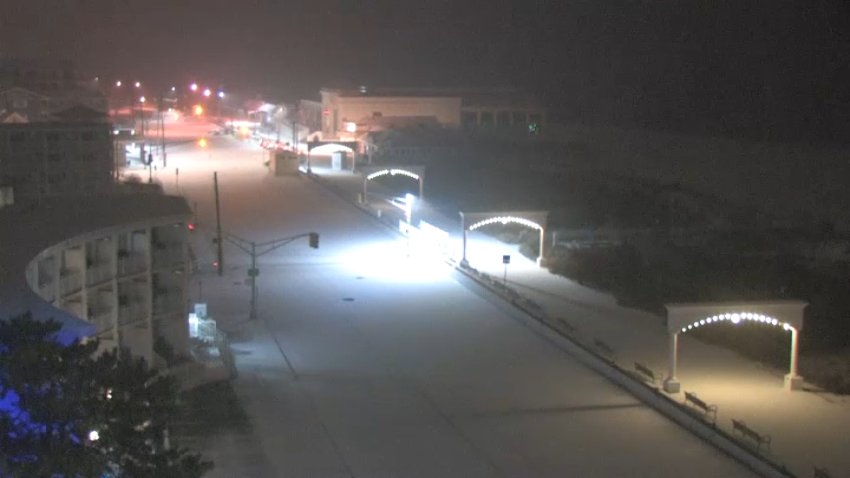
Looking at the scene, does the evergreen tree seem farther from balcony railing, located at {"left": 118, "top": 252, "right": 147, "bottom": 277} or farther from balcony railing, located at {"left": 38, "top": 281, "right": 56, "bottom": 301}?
balcony railing, located at {"left": 118, "top": 252, "right": 147, "bottom": 277}

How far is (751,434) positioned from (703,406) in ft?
2.81

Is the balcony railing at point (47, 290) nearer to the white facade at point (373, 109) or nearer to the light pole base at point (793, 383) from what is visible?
the light pole base at point (793, 383)

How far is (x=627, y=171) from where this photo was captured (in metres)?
37.9

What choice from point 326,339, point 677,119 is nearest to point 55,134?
point 326,339

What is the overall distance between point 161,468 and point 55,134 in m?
20.8

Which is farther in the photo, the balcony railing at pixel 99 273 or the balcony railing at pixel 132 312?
the balcony railing at pixel 132 312

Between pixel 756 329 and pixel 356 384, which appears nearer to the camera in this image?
pixel 356 384

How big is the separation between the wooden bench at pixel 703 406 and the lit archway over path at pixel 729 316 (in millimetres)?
517

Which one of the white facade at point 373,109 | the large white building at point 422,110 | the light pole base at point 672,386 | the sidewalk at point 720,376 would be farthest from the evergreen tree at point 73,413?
the white facade at point 373,109

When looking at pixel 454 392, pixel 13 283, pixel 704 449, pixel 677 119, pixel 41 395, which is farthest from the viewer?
pixel 677 119

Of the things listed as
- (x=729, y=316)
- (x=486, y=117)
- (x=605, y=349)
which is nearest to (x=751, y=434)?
(x=729, y=316)

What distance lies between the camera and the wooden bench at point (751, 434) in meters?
9.16

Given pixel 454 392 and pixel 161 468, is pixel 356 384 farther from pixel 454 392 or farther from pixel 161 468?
pixel 161 468

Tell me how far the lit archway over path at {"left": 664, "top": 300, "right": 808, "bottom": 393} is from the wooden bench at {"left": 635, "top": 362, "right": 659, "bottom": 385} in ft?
0.54
